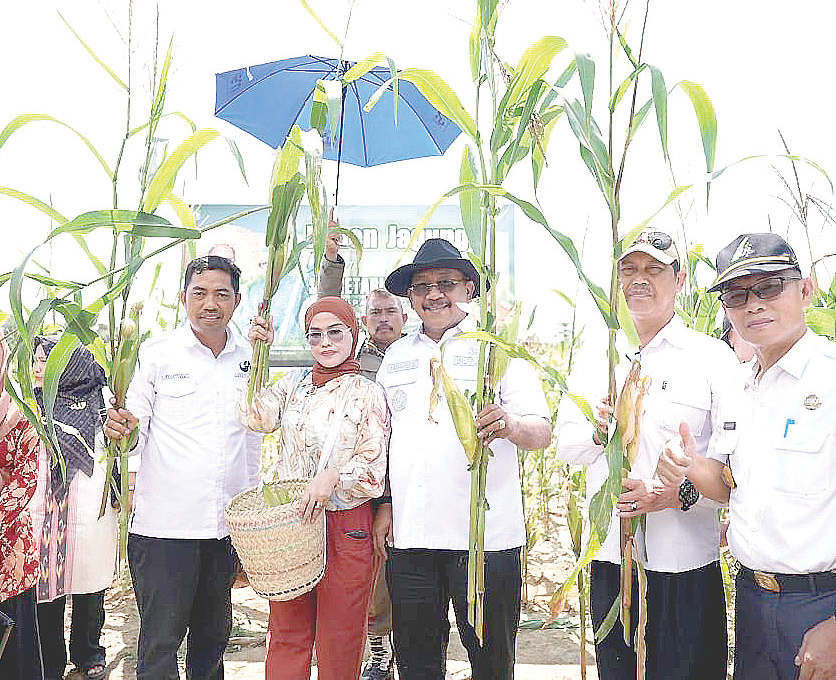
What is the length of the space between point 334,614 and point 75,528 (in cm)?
116

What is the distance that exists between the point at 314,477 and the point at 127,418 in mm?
531

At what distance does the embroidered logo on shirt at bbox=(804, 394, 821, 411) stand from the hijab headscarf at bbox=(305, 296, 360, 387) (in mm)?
1232

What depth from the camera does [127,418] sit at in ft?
6.69

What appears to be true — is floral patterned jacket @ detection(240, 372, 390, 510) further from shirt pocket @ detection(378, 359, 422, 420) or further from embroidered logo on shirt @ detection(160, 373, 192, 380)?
embroidered logo on shirt @ detection(160, 373, 192, 380)

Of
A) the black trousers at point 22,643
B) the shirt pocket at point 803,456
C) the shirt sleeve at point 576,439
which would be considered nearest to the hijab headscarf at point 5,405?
the black trousers at point 22,643

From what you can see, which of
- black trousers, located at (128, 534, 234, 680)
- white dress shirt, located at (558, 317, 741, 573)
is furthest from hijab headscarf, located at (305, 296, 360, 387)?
white dress shirt, located at (558, 317, 741, 573)

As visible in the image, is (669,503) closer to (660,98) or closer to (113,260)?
(660,98)

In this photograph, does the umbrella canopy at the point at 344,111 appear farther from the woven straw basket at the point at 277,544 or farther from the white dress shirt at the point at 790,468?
the white dress shirt at the point at 790,468

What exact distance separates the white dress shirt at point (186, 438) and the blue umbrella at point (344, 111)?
951mm

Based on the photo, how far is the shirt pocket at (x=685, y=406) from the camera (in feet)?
6.16

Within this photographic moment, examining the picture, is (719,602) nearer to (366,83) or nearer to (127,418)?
(127,418)

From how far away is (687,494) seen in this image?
1791 millimetres

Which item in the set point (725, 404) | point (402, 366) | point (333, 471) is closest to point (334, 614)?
point (333, 471)

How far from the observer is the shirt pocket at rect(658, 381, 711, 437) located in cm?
188
